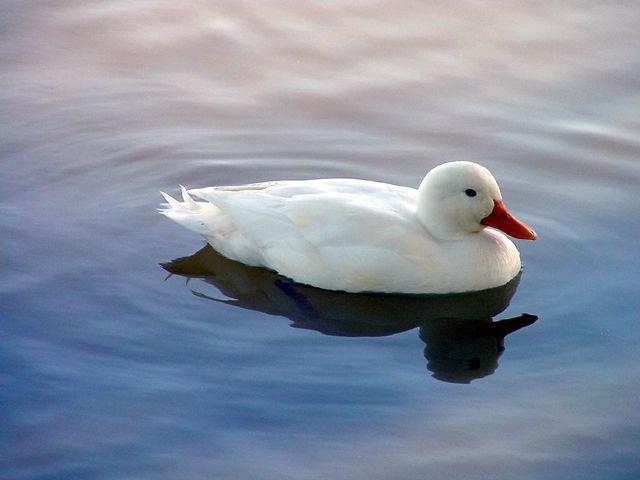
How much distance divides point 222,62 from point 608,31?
122 inches

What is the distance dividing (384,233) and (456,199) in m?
0.48

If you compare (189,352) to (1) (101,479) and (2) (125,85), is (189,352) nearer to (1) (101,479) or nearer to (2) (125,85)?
(1) (101,479)

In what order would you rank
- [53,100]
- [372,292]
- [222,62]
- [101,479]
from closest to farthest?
1. [101,479]
2. [372,292]
3. [53,100]
4. [222,62]

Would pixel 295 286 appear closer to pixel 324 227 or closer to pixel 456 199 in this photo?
pixel 324 227

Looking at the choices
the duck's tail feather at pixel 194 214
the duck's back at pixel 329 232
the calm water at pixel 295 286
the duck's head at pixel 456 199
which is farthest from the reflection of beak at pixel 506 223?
the duck's tail feather at pixel 194 214

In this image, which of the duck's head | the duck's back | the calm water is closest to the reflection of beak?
the duck's head

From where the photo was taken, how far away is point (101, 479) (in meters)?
5.43

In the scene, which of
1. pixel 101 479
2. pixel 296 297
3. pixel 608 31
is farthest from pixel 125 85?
pixel 101 479

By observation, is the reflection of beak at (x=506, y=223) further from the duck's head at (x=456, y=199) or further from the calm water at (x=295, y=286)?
the calm water at (x=295, y=286)

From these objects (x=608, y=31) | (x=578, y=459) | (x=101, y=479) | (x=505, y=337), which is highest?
(x=608, y=31)

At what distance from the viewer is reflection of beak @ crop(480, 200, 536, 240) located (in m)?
6.98

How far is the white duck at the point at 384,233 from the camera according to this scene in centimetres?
675

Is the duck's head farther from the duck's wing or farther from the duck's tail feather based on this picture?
the duck's tail feather

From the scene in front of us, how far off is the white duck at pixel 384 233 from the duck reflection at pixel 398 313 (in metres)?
0.07
